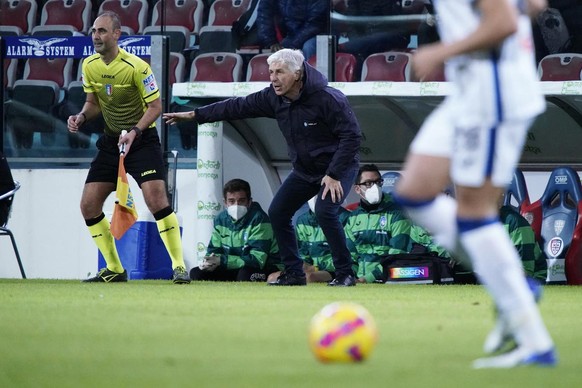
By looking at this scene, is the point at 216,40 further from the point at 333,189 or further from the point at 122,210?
the point at 333,189

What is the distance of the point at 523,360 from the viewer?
13.9 ft

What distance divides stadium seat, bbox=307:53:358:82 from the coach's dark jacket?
365cm

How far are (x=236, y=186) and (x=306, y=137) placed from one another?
1725 millimetres

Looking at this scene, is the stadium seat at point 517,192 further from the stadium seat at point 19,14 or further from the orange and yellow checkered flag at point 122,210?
the stadium seat at point 19,14

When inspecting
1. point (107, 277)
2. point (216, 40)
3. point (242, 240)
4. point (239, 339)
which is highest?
point (216, 40)

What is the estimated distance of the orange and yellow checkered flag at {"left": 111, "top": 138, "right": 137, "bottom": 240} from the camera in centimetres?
1007

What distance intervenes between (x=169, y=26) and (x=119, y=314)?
894cm

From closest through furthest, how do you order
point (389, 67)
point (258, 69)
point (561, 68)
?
point (561, 68) → point (389, 67) → point (258, 69)

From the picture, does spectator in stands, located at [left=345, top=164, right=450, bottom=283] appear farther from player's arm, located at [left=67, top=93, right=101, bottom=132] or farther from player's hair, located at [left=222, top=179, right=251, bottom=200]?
player's arm, located at [left=67, top=93, right=101, bottom=132]

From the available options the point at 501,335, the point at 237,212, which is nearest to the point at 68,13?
the point at 237,212

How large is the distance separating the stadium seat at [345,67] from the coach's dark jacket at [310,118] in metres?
3.65

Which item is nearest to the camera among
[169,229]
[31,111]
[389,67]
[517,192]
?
[169,229]

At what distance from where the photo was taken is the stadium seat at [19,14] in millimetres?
15484

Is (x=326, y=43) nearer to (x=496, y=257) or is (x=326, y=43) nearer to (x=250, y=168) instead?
(x=250, y=168)
